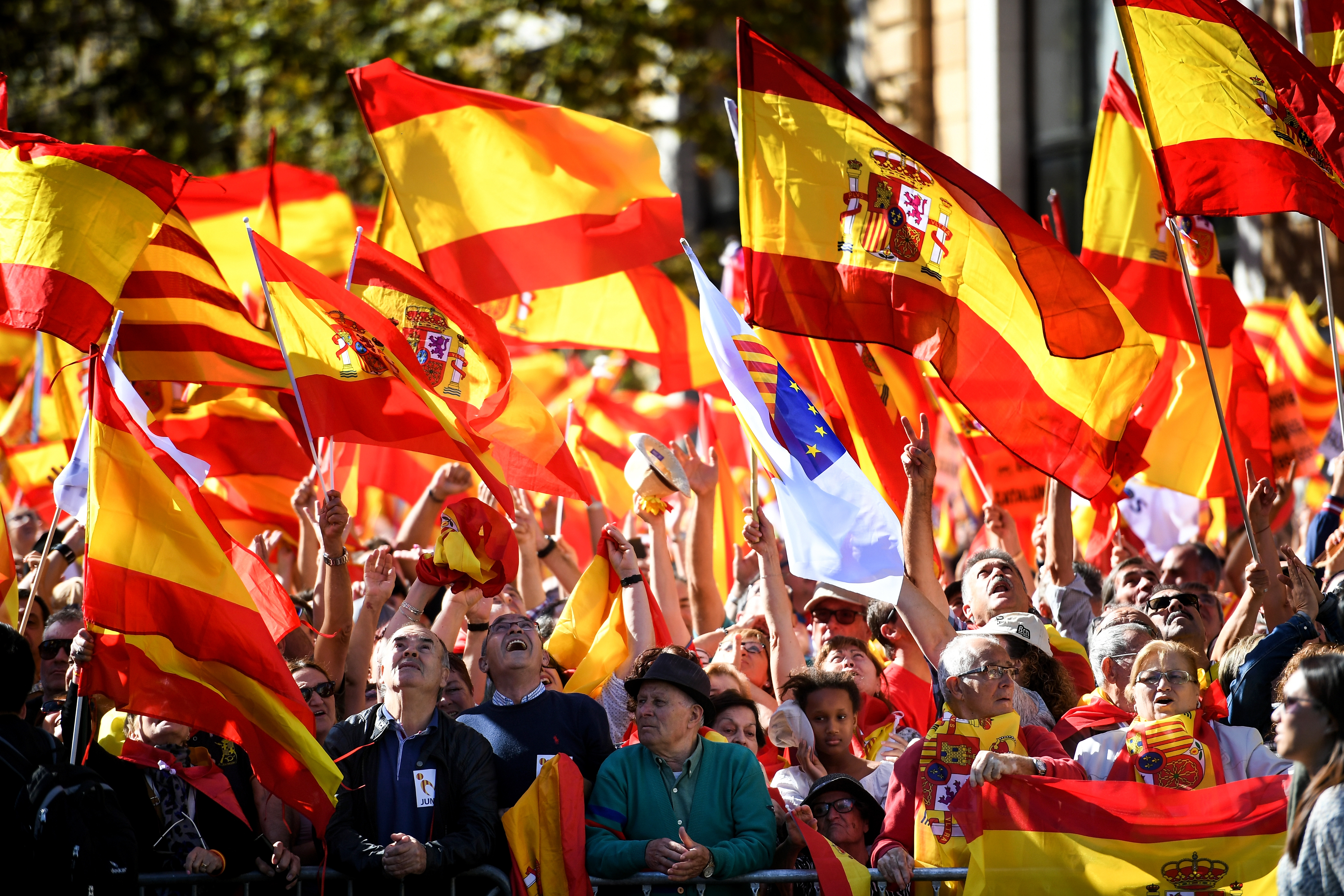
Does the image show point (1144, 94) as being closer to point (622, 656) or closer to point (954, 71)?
Result: point (622, 656)

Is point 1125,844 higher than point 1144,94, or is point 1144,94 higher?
point 1144,94

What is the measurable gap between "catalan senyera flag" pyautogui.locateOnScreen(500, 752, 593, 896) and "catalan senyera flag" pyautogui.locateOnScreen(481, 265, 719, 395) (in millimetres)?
3555

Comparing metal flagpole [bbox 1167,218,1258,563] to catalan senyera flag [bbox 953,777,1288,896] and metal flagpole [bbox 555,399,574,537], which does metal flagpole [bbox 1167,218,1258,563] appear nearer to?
catalan senyera flag [bbox 953,777,1288,896]

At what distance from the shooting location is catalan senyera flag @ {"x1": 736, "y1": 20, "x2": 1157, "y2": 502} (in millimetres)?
6418

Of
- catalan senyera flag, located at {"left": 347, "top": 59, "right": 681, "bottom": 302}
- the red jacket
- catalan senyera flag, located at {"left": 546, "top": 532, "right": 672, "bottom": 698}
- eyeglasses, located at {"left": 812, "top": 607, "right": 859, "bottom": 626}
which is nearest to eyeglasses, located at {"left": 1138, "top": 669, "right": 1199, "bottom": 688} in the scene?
the red jacket

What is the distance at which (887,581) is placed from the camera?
6000mm

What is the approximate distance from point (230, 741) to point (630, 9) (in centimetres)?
1317

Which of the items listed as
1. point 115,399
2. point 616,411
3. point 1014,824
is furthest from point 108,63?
point 1014,824

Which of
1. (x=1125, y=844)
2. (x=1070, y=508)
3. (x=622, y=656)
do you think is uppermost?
(x=1070, y=508)

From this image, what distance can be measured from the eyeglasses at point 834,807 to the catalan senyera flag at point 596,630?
1.29 m

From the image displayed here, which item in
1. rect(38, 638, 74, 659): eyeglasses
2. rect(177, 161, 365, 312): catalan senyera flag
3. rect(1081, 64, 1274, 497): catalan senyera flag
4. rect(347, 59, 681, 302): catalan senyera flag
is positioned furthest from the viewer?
rect(177, 161, 365, 312): catalan senyera flag

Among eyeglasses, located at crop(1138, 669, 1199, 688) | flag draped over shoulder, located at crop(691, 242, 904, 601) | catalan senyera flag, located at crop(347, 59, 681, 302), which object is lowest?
eyeglasses, located at crop(1138, 669, 1199, 688)

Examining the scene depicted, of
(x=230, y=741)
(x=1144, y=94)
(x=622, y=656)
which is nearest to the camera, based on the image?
(x=230, y=741)

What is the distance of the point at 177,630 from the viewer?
5.52m
